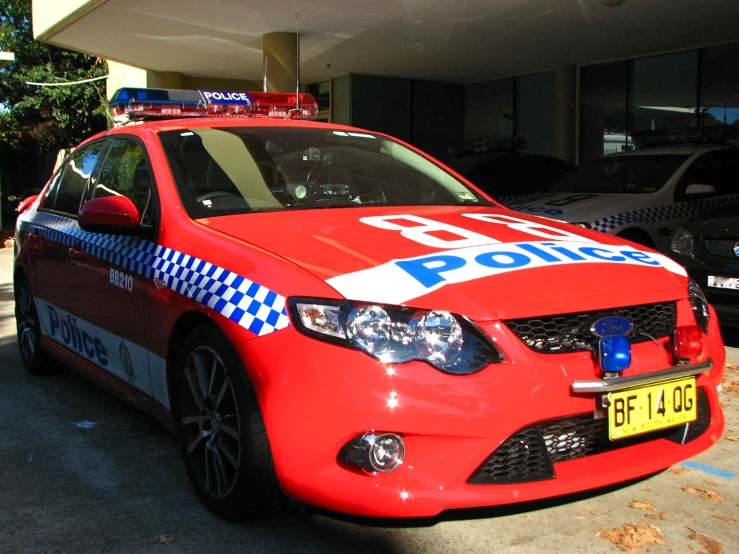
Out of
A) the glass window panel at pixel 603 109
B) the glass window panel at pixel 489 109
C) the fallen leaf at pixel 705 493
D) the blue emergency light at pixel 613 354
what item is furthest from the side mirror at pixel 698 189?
A: the glass window panel at pixel 489 109

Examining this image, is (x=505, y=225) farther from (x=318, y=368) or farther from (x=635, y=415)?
(x=318, y=368)

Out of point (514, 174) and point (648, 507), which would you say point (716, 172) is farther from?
point (648, 507)

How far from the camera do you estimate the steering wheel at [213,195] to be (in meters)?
3.65

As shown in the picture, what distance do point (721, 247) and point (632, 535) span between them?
12.8 ft

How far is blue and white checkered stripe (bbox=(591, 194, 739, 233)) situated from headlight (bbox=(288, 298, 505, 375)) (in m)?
5.11

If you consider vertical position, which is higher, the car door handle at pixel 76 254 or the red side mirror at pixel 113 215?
the red side mirror at pixel 113 215

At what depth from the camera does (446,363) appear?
102 inches

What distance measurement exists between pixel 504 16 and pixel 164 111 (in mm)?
7645

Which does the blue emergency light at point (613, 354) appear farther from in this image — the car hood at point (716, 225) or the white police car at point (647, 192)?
the white police car at point (647, 192)

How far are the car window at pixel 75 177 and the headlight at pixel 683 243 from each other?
444 cm

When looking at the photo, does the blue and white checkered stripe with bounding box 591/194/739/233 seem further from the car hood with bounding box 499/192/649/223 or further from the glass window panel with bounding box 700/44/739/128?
the glass window panel with bounding box 700/44/739/128

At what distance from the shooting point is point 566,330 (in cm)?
275

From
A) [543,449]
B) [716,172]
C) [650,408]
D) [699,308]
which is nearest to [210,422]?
[543,449]

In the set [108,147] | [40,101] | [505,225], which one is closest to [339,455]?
[505,225]
